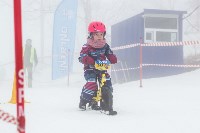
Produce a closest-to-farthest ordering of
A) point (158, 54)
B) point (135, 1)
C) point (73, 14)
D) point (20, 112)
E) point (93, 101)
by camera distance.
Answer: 1. point (20, 112)
2. point (93, 101)
3. point (158, 54)
4. point (73, 14)
5. point (135, 1)

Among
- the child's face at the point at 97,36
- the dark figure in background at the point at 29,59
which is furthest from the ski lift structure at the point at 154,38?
the child's face at the point at 97,36

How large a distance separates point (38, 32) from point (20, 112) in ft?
165

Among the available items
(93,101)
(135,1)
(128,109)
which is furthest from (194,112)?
(135,1)

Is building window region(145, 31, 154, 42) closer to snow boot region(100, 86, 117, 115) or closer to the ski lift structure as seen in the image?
the ski lift structure

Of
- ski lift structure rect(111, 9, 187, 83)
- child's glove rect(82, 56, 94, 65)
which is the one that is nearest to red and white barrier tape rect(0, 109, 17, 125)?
child's glove rect(82, 56, 94, 65)

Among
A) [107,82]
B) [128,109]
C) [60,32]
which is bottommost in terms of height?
[128,109]

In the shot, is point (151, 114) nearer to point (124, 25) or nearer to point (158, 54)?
point (158, 54)

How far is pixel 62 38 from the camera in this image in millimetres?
16203

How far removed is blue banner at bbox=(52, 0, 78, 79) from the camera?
Result: 16125 millimetres

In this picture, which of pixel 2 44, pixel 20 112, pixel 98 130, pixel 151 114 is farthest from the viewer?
pixel 2 44

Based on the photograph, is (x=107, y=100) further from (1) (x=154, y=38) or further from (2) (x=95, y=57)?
(1) (x=154, y=38)

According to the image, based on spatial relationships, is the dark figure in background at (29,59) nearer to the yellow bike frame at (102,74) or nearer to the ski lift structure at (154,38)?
the ski lift structure at (154,38)

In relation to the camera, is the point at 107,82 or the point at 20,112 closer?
the point at 20,112

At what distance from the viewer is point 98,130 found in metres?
4.23
